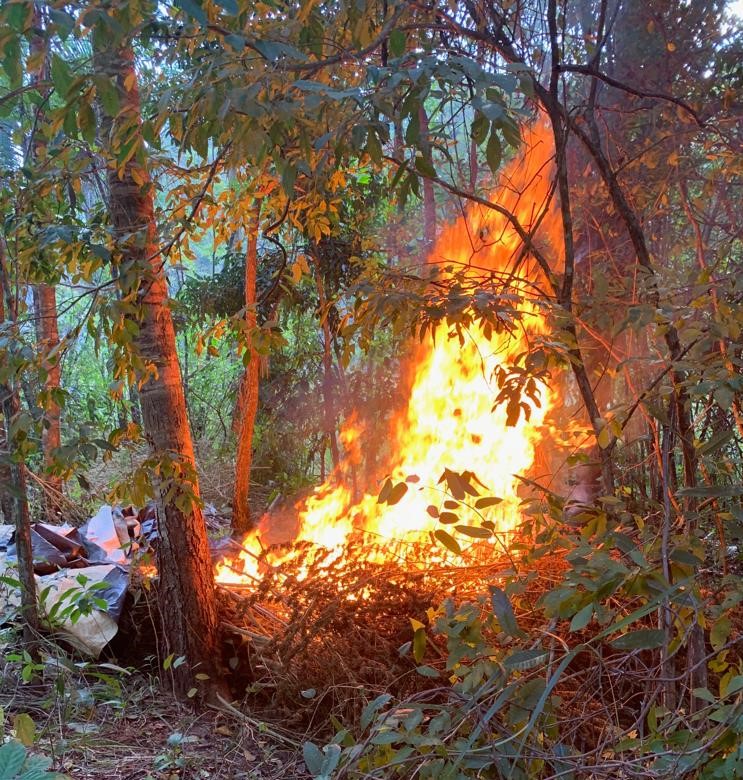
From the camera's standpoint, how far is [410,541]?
3.48 metres

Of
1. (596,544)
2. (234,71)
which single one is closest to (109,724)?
(596,544)

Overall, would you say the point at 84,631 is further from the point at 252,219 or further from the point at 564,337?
the point at 564,337

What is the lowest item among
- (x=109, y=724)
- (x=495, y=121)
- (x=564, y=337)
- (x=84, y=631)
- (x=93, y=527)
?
(x=109, y=724)

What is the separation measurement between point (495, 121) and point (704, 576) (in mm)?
1868

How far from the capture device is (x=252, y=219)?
3.61 m

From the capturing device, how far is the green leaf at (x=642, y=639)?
1161 mm

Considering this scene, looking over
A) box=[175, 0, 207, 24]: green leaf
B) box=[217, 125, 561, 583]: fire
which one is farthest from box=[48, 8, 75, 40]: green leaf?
box=[217, 125, 561, 583]: fire

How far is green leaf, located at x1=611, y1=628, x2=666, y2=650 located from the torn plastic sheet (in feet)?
8.98

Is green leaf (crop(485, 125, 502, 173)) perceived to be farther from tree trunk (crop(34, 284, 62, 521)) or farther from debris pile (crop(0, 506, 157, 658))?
tree trunk (crop(34, 284, 62, 521))

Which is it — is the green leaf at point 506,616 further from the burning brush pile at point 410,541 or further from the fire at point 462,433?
the fire at point 462,433

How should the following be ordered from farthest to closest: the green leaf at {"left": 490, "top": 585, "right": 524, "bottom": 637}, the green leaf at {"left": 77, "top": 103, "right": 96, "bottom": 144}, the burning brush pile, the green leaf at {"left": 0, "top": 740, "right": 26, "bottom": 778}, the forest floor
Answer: the burning brush pile, the forest floor, the green leaf at {"left": 77, "top": 103, "right": 96, "bottom": 144}, the green leaf at {"left": 490, "top": 585, "right": 524, "bottom": 637}, the green leaf at {"left": 0, "top": 740, "right": 26, "bottom": 778}

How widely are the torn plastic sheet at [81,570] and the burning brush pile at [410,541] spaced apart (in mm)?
584

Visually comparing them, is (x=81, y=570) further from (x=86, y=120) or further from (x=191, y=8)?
(x=191, y=8)

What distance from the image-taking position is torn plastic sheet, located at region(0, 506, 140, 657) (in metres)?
3.41
